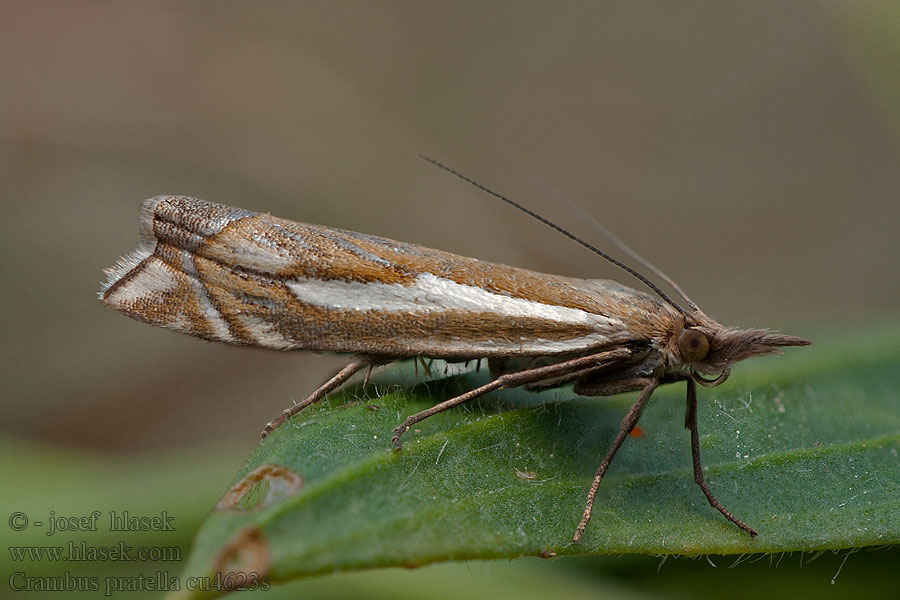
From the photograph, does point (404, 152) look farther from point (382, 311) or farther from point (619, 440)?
point (619, 440)

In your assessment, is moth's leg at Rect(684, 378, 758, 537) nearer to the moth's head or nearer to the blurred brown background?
the moth's head

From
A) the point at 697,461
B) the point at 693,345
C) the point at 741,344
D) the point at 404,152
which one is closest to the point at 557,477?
the point at 697,461

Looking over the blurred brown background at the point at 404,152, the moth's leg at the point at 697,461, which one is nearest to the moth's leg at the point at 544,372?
the moth's leg at the point at 697,461

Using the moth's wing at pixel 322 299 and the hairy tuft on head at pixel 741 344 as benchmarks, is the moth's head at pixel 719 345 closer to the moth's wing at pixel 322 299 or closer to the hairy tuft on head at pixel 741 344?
the hairy tuft on head at pixel 741 344

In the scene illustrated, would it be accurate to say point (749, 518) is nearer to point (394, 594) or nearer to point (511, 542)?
point (511, 542)

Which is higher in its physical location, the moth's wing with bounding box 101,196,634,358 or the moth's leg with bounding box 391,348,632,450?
the moth's wing with bounding box 101,196,634,358

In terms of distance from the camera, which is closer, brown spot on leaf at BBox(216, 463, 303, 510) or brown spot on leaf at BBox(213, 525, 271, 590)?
brown spot on leaf at BBox(213, 525, 271, 590)

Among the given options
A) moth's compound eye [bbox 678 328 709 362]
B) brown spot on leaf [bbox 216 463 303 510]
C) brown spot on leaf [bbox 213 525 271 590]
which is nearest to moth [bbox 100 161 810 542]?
moth's compound eye [bbox 678 328 709 362]
